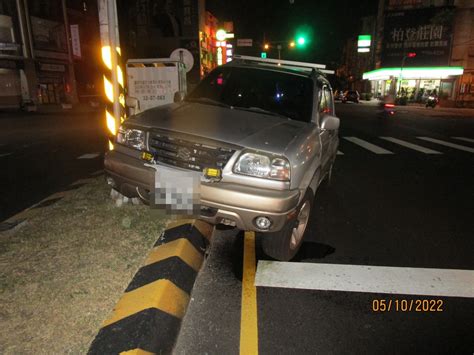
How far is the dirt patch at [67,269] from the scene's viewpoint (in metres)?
2.45

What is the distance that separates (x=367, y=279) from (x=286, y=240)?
0.86m

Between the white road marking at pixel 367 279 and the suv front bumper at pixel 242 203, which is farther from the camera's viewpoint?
the white road marking at pixel 367 279

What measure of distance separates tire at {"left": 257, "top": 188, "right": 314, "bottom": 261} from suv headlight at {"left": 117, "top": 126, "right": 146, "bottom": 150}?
1.60 m

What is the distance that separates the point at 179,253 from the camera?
3518 mm

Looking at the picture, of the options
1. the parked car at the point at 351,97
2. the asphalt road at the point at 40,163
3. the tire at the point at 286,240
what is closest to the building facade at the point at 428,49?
the parked car at the point at 351,97

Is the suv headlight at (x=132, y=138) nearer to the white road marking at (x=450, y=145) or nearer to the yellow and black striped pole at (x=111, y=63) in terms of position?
the yellow and black striped pole at (x=111, y=63)

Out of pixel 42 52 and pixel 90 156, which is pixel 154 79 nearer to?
pixel 90 156

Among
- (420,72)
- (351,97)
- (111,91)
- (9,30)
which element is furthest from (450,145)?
(420,72)

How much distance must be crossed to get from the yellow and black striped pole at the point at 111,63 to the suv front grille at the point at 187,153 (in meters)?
1.53

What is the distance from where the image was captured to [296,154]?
10.9ft

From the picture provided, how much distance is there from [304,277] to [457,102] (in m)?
42.6

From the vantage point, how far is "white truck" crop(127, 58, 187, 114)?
782 centimetres

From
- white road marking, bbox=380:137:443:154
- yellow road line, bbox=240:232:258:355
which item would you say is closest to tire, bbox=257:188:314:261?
yellow road line, bbox=240:232:258:355

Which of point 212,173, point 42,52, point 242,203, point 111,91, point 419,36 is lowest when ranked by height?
point 242,203
